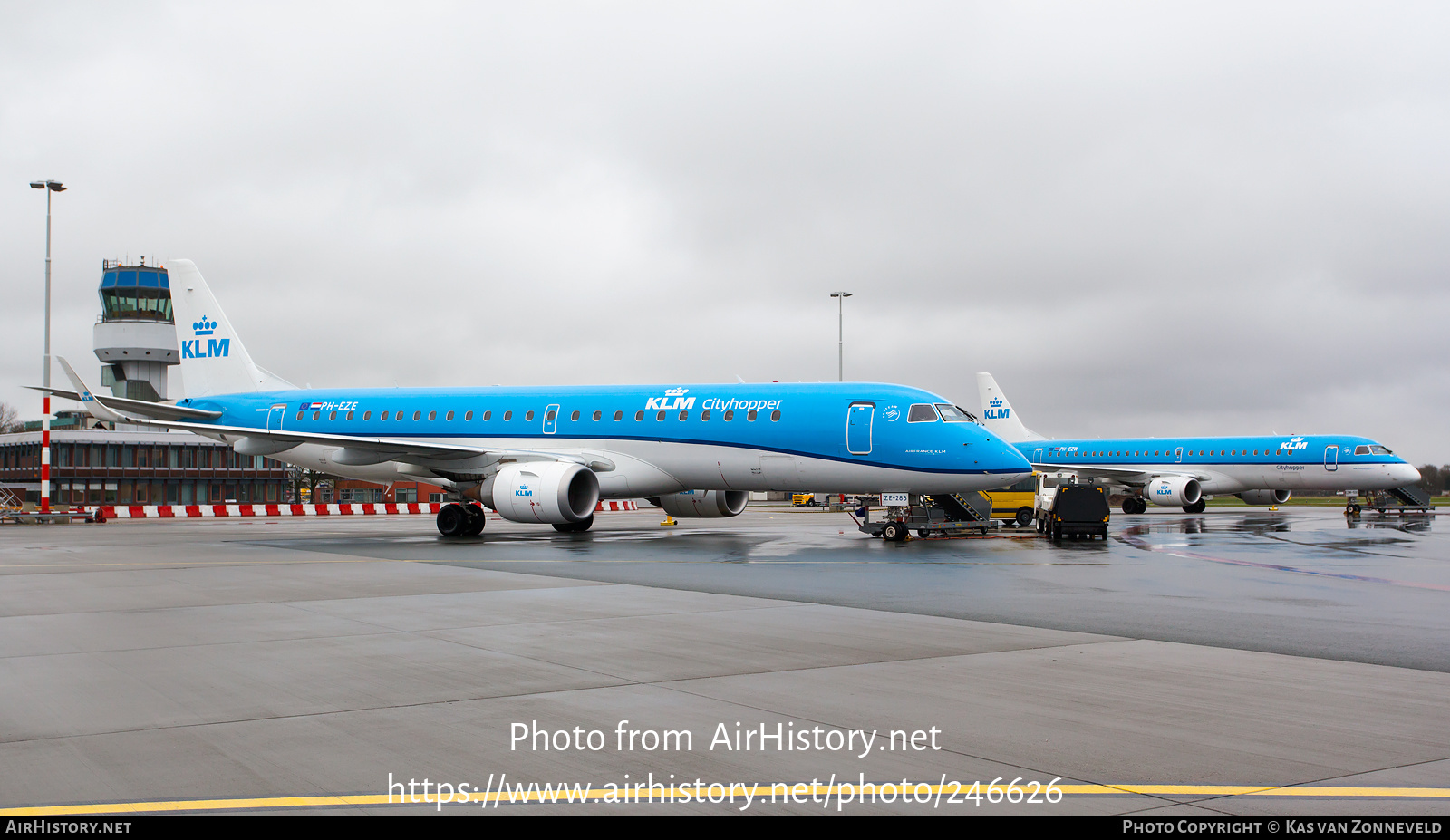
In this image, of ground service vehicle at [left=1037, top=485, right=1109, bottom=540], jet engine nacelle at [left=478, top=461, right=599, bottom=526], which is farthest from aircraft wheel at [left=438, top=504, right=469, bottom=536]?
ground service vehicle at [left=1037, top=485, right=1109, bottom=540]

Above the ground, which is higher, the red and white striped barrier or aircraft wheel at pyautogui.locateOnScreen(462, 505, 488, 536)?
aircraft wheel at pyautogui.locateOnScreen(462, 505, 488, 536)

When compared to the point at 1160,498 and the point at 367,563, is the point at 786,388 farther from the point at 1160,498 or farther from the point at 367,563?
the point at 1160,498

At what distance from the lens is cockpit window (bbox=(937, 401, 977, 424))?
22781 millimetres

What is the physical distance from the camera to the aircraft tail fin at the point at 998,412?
196 ft

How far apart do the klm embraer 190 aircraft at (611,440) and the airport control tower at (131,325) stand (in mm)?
52963

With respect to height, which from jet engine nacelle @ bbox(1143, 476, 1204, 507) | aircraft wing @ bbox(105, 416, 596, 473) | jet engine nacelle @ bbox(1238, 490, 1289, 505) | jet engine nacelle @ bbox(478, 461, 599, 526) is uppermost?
aircraft wing @ bbox(105, 416, 596, 473)

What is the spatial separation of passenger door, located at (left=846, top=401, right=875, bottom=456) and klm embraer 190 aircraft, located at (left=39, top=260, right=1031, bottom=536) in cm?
3

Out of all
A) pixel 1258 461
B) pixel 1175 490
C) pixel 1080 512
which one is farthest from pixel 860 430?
pixel 1258 461

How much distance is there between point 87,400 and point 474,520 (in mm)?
8834

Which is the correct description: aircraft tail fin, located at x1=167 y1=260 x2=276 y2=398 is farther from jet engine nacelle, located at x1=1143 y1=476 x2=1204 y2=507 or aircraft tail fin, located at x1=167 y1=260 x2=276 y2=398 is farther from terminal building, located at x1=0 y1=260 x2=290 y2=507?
terminal building, located at x1=0 y1=260 x2=290 y2=507

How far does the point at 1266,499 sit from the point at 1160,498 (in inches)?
321

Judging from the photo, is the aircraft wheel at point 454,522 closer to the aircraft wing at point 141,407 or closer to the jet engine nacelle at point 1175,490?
the aircraft wing at point 141,407

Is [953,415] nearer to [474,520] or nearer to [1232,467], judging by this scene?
[474,520]

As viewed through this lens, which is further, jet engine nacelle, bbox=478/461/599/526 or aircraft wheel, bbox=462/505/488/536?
aircraft wheel, bbox=462/505/488/536
